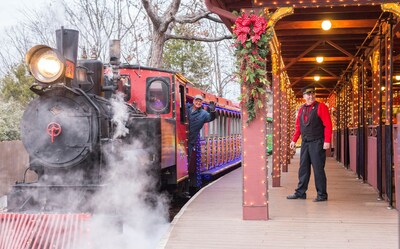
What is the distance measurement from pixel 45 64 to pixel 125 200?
6.32 ft

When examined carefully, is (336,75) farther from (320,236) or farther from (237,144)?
(320,236)

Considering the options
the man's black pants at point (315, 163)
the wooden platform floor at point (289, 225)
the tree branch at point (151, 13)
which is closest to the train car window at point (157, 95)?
the wooden platform floor at point (289, 225)

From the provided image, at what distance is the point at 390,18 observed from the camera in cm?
734

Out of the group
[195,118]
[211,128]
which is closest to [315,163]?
[195,118]

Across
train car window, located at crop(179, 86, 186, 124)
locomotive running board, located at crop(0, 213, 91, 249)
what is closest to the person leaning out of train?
train car window, located at crop(179, 86, 186, 124)

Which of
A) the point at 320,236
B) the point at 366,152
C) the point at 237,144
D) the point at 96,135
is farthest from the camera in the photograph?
the point at 237,144

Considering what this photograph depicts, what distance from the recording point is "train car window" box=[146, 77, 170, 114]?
27.2ft

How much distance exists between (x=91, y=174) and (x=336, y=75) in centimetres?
1157

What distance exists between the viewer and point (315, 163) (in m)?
7.95

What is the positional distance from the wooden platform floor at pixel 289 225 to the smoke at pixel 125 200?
1.78ft

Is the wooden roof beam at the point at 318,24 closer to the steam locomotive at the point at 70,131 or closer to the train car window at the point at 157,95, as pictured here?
the train car window at the point at 157,95

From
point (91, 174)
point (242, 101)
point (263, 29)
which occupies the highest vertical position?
point (263, 29)

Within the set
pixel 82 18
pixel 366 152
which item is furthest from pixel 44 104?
pixel 82 18

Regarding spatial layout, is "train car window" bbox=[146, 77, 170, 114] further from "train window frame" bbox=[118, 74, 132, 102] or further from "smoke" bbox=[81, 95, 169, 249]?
"smoke" bbox=[81, 95, 169, 249]
